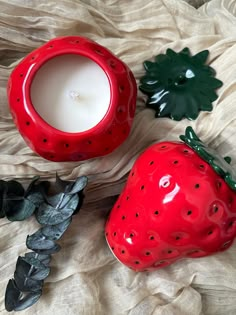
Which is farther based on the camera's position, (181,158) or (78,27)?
(78,27)

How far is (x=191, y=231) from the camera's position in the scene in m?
0.54

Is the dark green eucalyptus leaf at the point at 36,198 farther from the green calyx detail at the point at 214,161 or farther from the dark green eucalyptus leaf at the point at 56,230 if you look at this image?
the green calyx detail at the point at 214,161

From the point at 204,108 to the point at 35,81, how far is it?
0.70 feet

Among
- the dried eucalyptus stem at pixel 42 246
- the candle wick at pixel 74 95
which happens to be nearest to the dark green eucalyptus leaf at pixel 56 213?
the dried eucalyptus stem at pixel 42 246

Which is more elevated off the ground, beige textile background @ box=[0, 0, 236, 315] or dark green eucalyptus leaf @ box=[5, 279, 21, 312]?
beige textile background @ box=[0, 0, 236, 315]

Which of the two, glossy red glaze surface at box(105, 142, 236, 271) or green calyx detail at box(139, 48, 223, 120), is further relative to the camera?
green calyx detail at box(139, 48, 223, 120)

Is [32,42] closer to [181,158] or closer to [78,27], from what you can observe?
[78,27]

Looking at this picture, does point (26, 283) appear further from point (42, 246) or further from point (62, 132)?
point (62, 132)

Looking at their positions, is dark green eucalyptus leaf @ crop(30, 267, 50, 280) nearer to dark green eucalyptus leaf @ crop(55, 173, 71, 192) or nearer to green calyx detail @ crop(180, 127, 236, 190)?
dark green eucalyptus leaf @ crop(55, 173, 71, 192)

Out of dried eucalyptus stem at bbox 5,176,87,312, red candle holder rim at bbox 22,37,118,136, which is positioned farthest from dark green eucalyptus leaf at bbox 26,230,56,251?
red candle holder rim at bbox 22,37,118,136

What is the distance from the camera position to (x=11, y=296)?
1.90 ft

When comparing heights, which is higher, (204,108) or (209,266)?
(204,108)

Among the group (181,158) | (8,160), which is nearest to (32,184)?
(8,160)

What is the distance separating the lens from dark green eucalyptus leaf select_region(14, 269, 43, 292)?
0.58 m
